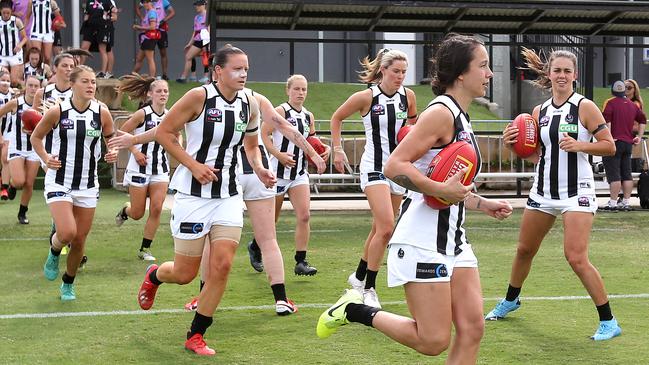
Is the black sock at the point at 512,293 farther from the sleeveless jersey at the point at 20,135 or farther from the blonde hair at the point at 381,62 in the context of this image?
the sleeveless jersey at the point at 20,135

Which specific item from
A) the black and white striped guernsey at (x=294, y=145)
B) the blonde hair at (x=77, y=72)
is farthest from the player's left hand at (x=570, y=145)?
the blonde hair at (x=77, y=72)

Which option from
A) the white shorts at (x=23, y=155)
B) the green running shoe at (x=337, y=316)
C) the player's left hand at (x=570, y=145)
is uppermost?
the player's left hand at (x=570, y=145)

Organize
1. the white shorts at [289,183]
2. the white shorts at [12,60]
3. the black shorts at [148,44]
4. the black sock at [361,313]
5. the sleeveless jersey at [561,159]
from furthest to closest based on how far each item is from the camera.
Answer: the black shorts at [148,44], the white shorts at [12,60], the white shorts at [289,183], the sleeveless jersey at [561,159], the black sock at [361,313]

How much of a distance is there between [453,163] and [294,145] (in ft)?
19.4

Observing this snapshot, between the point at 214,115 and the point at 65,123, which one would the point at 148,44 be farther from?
the point at 214,115

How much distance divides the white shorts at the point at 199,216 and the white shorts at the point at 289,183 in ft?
11.9

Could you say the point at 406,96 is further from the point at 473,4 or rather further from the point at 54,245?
the point at 473,4

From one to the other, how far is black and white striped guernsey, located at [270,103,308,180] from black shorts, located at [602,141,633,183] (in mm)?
7454

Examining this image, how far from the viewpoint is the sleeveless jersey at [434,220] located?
18.2 feet

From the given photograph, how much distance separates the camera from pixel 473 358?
18.6 feet

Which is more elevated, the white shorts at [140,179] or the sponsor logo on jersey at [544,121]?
the sponsor logo on jersey at [544,121]

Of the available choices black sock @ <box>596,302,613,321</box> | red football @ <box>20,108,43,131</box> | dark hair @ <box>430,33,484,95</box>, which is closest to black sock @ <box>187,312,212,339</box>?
dark hair @ <box>430,33,484,95</box>

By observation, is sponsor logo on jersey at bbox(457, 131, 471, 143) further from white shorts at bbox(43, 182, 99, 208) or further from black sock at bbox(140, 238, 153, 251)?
black sock at bbox(140, 238, 153, 251)

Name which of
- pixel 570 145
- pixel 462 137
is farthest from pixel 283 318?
pixel 462 137
